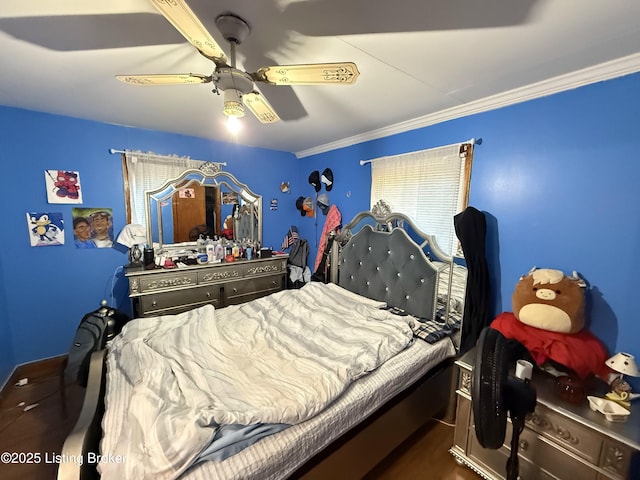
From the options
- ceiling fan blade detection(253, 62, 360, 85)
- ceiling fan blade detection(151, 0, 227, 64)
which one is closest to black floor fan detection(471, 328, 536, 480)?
ceiling fan blade detection(253, 62, 360, 85)

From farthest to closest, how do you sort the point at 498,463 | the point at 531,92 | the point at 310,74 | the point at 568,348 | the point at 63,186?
the point at 63,186 → the point at 531,92 → the point at 498,463 → the point at 568,348 → the point at 310,74

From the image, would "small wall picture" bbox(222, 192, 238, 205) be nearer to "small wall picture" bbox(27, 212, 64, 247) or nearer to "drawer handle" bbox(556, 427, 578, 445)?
"small wall picture" bbox(27, 212, 64, 247)

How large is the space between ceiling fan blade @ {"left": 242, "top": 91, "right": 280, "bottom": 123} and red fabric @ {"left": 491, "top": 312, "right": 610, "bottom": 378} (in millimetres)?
2073

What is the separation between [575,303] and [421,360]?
3.05ft

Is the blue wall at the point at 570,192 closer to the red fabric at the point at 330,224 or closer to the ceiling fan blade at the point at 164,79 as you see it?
the red fabric at the point at 330,224

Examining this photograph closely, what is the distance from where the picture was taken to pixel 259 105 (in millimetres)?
1577

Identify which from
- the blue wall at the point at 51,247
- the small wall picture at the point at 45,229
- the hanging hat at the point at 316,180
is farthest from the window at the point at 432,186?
the small wall picture at the point at 45,229

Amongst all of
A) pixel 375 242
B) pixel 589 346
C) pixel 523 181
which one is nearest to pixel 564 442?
pixel 589 346

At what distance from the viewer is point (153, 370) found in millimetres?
1323

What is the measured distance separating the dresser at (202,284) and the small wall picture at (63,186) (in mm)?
858

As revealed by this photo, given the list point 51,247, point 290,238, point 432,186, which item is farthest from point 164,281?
point 432,186

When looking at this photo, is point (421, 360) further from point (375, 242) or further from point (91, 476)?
point (91, 476)

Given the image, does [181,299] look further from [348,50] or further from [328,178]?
[348,50]

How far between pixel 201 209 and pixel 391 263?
234 cm
